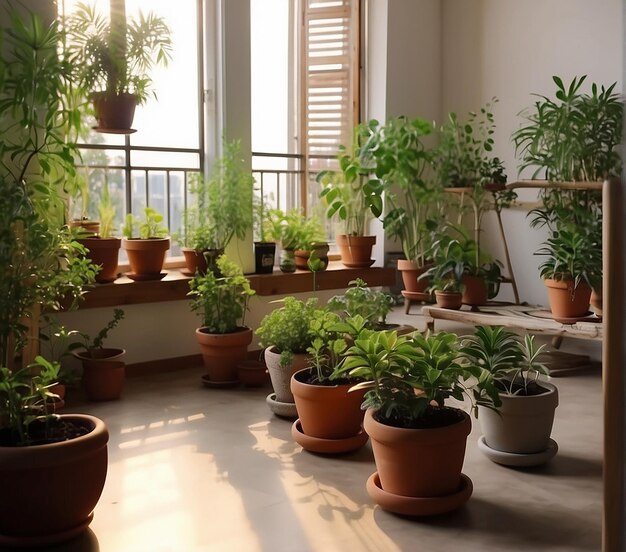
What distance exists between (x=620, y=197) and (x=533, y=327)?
376 centimetres

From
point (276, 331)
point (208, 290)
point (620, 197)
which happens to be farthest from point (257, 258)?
point (620, 197)

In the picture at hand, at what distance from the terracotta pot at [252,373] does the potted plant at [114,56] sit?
1.63m

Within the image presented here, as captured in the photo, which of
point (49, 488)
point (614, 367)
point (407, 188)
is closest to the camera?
point (614, 367)

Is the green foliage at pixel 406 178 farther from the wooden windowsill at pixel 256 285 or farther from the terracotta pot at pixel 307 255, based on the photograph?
the terracotta pot at pixel 307 255

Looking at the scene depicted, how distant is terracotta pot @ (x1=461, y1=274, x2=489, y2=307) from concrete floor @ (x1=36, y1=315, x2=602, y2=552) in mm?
1446

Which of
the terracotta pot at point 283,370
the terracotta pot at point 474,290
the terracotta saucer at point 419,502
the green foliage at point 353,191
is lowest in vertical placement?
the terracotta saucer at point 419,502

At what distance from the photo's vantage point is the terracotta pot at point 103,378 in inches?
176

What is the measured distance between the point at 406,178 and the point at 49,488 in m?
4.23

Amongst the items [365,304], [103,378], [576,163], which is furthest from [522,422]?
[576,163]

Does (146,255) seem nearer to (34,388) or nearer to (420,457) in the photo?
(34,388)

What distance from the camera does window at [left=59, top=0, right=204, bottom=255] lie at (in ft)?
17.2

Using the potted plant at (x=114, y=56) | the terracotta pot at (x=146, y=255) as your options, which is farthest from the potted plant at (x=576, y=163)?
the potted plant at (x=114, y=56)

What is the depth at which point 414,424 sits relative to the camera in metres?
2.92

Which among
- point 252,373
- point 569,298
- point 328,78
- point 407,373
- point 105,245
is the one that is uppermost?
point 328,78
